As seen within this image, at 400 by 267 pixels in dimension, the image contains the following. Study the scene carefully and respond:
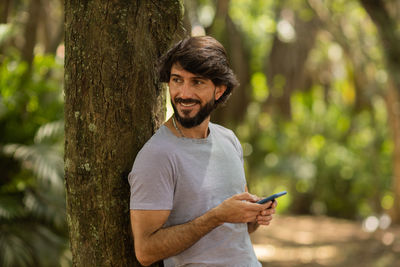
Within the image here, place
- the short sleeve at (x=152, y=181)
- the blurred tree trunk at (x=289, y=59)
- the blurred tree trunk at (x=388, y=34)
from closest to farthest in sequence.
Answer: the short sleeve at (x=152, y=181), the blurred tree trunk at (x=388, y=34), the blurred tree trunk at (x=289, y=59)

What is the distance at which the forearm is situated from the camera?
2100 millimetres

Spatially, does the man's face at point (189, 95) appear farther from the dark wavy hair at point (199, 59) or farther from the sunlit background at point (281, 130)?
the sunlit background at point (281, 130)

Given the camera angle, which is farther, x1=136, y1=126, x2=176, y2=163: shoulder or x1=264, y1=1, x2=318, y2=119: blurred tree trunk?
x1=264, y1=1, x2=318, y2=119: blurred tree trunk

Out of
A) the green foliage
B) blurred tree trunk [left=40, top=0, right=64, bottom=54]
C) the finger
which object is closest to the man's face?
the finger

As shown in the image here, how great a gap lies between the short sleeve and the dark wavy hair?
39 centimetres

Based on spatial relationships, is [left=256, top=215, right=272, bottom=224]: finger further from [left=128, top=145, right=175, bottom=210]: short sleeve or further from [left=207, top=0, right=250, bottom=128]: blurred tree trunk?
[left=207, top=0, right=250, bottom=128]: blurred tree trunk

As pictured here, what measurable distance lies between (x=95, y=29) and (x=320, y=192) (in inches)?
485

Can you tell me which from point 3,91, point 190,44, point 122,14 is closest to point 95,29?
point 122,14

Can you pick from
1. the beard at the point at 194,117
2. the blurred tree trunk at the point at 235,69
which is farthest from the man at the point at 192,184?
the blurred tree trunk at the point at 235,69

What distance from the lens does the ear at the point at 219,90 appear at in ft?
7.83

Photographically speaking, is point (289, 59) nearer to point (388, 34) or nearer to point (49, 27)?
point (388, 34)

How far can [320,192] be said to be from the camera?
45.5 ft

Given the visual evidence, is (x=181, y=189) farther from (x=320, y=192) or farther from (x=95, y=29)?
(x=320, y=192)

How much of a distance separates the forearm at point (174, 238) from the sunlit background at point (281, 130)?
247 centimetres
